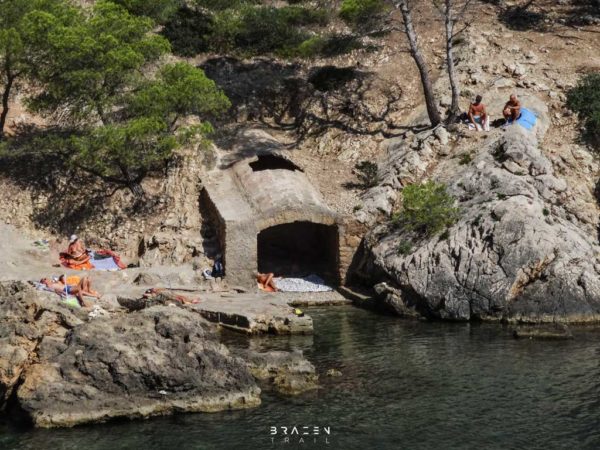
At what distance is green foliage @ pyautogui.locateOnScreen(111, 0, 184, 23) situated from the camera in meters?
42.4

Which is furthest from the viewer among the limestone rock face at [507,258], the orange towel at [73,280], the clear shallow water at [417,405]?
the orange towel at [73,280]

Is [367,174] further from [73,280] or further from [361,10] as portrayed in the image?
[73,280]

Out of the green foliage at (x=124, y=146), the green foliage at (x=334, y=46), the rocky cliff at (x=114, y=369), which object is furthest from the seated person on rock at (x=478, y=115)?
the rocky cliff at (x=114, y=369)

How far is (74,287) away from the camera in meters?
26.6

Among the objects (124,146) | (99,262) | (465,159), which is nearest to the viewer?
(99,262)

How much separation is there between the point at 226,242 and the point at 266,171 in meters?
4.42

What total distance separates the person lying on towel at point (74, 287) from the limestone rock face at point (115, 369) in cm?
679

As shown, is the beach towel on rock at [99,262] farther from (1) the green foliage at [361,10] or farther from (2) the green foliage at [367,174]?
(1) the green foliage at [361,10]

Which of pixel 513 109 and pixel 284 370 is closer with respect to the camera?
pixel 284 370

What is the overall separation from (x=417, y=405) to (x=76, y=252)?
16.4 meters

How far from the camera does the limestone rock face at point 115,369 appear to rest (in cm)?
1748

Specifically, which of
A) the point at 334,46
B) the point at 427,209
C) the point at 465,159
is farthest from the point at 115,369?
the point at 334,46

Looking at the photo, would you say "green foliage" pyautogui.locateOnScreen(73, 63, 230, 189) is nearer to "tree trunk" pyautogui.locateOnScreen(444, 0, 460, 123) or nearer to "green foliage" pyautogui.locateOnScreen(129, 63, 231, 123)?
"green foliage" pyautogui.locateOnScreen(129, 63, 231, 123)

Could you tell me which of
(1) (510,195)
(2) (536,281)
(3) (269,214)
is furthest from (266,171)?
(2) (536,281)
